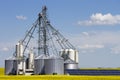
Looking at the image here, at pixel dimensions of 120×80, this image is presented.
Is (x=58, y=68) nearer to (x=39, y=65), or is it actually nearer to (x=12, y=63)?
(x=39, y=65)

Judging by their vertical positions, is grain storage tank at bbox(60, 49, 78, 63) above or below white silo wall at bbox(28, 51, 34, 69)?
above

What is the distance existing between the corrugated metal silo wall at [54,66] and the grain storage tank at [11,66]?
1458 cm

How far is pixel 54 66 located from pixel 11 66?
1954cm

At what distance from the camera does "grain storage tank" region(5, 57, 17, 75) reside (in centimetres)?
14388

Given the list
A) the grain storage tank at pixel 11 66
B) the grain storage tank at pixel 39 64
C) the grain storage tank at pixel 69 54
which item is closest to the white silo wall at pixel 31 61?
the grain storage tank at pixel 11 66

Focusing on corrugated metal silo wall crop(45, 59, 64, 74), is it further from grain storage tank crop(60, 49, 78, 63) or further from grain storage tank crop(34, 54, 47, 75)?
grain storage tank crop(60, 49, 78, 63)

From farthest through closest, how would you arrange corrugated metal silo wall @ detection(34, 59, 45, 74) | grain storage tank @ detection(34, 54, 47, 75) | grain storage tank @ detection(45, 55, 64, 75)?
1. corrugated metal silo wall @ detection(34, 59, 45, 74)
2. grain storage tank @ detection(34, 54, 47, 75)
3. grain storage tank @ detection(45, 55, 64, 75)

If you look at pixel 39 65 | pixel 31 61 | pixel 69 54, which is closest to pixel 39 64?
pixel 39 65

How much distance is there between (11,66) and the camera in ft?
476

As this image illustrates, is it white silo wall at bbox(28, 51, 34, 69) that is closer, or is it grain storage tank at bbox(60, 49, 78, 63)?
white silo wall at bbox(28, 51, 34, 69)

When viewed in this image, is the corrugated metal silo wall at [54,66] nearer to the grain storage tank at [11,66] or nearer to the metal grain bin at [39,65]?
the metal grain bin at [39,65]

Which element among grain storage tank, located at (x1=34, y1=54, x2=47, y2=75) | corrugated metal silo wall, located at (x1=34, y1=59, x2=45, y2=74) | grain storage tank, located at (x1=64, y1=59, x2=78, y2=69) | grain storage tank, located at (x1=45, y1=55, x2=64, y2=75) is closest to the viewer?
grain storage tank, located at (x1=45, y1=55, x2=64, y2=75)

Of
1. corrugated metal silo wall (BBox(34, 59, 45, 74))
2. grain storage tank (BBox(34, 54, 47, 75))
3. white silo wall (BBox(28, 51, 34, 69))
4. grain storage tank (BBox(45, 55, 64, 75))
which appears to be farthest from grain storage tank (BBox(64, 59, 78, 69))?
white silo wall (BBox(28, 51, 34, 69))

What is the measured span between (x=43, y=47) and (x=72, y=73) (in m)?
14.5
